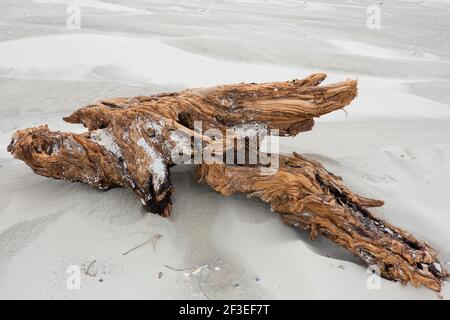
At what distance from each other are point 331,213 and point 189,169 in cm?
150

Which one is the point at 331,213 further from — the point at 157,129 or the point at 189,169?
the point at 157,129

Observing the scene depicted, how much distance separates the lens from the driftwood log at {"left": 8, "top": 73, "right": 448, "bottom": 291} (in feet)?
11.2

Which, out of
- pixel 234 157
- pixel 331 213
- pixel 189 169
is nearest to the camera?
pixel 331 213

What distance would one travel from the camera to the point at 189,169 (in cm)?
419

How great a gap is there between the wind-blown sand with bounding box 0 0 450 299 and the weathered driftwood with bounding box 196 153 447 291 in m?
0.15

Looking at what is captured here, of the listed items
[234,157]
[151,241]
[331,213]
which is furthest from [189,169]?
[331,213]

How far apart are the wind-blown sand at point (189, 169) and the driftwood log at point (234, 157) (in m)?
0.22

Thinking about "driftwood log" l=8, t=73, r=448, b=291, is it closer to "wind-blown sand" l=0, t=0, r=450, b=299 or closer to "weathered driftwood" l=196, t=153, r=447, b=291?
"weathered driftwood" l=196, t=153, r=447, b=291

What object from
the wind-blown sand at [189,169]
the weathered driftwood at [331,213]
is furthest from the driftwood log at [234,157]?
the wind-blown sand at [189,169]

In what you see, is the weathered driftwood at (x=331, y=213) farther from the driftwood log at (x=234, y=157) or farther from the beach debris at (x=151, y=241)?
the beach debris at (x=151, y=241)

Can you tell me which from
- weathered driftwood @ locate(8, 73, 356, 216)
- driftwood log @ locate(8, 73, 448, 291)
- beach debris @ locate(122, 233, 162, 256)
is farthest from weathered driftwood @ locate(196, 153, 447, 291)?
beach debris @ locate(122, 233, 162, 256)

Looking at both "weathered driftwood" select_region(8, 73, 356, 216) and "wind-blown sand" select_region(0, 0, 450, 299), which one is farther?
"weathered driftwood" select_region(8, 73, 356, 216)
